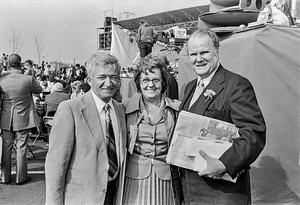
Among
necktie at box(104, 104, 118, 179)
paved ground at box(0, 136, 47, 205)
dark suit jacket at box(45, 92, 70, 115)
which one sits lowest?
paved ground at box(0, 136, 47, 205)

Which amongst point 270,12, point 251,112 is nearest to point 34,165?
point 270,12

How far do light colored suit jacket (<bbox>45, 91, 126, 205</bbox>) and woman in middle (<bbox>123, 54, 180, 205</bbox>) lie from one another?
0.32 meters

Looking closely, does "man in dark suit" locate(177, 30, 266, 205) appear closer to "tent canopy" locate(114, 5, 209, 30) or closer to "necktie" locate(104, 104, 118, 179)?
"necktie" locate(104, 104, 118, 179)

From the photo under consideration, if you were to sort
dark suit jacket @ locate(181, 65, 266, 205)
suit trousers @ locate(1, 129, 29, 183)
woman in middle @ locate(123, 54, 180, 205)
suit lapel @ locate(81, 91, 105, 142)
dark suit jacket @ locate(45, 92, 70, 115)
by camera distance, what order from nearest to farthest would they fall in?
dark suit jacket @ locate(181, 65, 266, 205) < suit lapel @ locate(81, 91, 105, 142) < woman in middle @ locate(123, 54, 180, 205) < suit trousers @ locate(1, 129, 29, 183) < dark suit jacket @ locate(45, 92, 70, 115)

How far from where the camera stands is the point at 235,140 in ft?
7.09

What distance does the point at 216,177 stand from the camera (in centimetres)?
219

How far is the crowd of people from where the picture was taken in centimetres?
219

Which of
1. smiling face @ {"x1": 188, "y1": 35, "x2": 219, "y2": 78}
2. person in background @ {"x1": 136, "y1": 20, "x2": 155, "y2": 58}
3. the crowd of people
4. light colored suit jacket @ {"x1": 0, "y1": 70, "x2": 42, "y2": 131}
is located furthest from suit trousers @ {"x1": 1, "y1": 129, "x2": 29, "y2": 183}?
smiling face @ {"x1": 188, "y1": 35, "x2": 219, "y2": 78}

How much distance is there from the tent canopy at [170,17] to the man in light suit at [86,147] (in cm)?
1470

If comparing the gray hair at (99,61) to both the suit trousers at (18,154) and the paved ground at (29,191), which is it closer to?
the paved ground at (29,191)

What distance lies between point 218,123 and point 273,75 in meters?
1.83

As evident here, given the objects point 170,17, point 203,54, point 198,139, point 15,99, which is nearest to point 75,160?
point 198,139

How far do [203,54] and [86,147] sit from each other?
97 centimetres

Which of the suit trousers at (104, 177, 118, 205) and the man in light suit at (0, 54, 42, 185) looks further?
the man in light suit at (0, 54, 42, 185)
